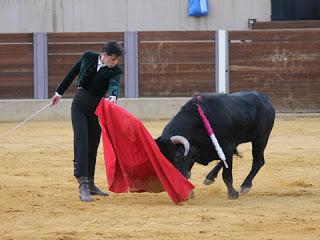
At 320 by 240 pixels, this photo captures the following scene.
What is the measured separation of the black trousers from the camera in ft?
24.1

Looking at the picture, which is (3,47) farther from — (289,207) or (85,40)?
(289,207)

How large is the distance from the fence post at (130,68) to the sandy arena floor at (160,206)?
5023 millimetres

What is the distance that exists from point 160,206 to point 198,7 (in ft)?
38.5

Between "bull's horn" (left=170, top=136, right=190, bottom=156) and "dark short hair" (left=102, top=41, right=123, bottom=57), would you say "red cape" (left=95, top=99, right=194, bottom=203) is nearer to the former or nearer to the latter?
"bull's horn" (left=170, top=136, right=190, bottom=156)

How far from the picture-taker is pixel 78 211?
6.67 m

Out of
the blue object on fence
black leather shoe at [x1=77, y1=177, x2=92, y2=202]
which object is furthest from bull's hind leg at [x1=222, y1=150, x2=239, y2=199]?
the blue object on fence

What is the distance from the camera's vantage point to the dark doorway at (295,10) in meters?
18.7

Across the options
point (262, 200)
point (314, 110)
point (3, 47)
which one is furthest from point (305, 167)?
point (3, 47)

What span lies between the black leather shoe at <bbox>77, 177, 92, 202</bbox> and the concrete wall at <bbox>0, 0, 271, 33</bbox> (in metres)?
11.4

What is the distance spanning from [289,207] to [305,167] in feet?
8.98

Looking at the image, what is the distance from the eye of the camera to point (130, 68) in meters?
16.2

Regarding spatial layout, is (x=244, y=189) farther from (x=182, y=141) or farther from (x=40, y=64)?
(x=40, y=64)

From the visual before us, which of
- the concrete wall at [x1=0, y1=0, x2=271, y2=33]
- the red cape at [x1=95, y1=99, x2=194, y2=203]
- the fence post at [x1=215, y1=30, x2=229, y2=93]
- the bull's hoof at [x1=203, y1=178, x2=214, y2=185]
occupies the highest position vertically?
the concrete wall at [x1=0, y1=0, x2=271, y2=33]

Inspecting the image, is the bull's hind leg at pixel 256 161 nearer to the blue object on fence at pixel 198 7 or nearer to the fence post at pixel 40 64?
the fence post at pixel 40 64
